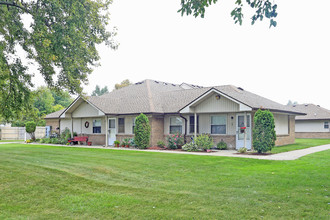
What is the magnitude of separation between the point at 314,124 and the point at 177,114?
21.7 metres

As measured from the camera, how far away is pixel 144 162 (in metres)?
12.9

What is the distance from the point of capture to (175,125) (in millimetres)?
22500

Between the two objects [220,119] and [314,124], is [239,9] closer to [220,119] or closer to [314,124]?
[220,119]

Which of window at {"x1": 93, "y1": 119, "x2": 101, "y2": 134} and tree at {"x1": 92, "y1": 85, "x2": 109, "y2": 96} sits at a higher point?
tree at {"x1": 92, "y1": 85, "x2": 109, "y2": 96}

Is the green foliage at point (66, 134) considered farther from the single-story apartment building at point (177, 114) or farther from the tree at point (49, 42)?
the tree at point (49, 42)

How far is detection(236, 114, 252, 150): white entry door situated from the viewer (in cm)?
1883

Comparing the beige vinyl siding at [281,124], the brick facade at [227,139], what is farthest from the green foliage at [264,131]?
the beige vinyl siding at [281,124]

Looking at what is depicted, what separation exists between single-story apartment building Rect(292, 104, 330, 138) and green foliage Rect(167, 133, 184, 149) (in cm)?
1957

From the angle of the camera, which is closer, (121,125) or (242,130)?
(242,130)

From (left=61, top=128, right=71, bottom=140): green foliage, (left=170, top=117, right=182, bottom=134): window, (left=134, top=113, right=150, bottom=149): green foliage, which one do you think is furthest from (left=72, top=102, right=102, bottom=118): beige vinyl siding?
(left=170, top=117, right=182, bottom=134): window

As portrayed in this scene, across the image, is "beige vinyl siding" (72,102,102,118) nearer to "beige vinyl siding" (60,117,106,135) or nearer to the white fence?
"beige vinyl siding" (60,117,106,135)

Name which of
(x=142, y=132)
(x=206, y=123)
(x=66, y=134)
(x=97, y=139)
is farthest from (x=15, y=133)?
(x=206, y=123)

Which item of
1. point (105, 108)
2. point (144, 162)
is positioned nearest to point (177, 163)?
point (144, 162)

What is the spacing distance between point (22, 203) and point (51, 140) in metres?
22.6
